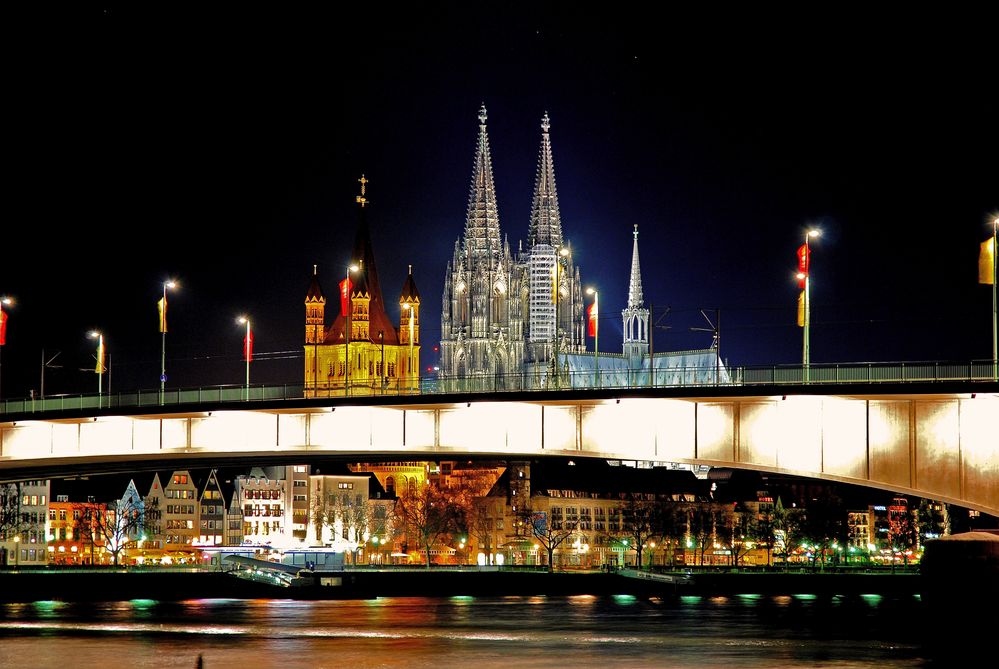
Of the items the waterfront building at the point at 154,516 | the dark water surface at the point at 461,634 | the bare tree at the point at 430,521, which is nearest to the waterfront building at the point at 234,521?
the waterfront building at the point at 154,516

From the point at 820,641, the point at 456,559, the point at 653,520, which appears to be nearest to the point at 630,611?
the point at 820,641

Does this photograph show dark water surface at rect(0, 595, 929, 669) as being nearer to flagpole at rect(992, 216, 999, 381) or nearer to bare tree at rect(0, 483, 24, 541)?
flagpole at rect(992, 216, 999, 381)

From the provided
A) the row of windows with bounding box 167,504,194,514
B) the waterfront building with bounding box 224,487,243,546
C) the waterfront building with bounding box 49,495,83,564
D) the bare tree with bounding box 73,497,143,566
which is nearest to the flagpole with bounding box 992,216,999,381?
the bare tree with bounding box 73,497,143,566

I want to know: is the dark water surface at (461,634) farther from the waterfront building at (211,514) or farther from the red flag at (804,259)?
the waterfront building at (211,514)

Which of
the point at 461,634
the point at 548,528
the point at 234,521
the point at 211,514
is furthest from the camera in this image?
the point at 234,521

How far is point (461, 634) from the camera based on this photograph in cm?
7838

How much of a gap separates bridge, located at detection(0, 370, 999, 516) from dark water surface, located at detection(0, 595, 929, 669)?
328 inches

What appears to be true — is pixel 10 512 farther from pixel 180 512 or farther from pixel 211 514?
pixel 211 514

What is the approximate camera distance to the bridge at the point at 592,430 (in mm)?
58438

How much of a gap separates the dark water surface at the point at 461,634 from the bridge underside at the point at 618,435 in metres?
8.32

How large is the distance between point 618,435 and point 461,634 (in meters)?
16.5

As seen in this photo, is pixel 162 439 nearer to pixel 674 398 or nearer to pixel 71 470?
pixel 71 470

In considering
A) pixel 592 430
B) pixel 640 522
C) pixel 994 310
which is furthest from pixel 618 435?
pixel 640 522

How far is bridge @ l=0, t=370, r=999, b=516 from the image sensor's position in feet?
192
